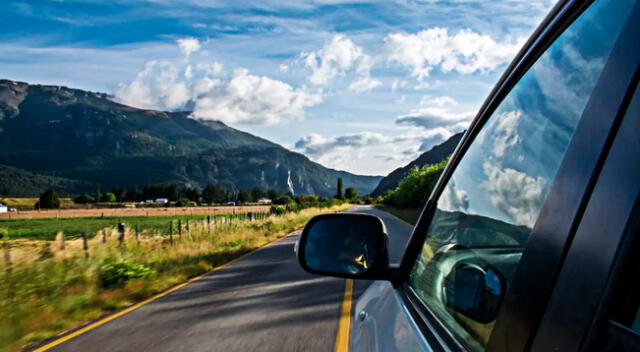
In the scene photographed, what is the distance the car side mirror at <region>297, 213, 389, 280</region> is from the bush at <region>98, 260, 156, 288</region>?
9.68 metres

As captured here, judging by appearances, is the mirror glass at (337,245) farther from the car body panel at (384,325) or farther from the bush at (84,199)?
the bush at (84,199)

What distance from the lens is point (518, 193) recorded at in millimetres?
1374

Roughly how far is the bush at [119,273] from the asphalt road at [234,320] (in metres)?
1.22

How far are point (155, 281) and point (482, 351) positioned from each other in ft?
37.4

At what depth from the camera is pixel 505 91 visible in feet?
5.43

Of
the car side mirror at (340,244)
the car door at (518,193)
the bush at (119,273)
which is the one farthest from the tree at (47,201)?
the car door at (518,193)

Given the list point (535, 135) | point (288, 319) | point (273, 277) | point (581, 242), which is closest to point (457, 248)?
point (535, 135)

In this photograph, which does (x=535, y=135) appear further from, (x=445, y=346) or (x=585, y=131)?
(x=445, y=346)

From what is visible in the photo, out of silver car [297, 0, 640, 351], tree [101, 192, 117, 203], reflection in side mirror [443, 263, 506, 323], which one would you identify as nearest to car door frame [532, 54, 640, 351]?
silver car [297, 0, 640, 351]

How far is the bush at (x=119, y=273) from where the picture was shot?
1152cm

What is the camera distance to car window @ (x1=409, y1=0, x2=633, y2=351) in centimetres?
114

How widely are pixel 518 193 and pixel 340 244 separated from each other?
1.36 meters

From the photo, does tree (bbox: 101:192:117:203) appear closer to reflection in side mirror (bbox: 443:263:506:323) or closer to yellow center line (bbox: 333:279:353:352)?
yellow center line (bbox: 333:279:353:352)

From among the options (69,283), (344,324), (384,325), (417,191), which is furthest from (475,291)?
(417,191)
